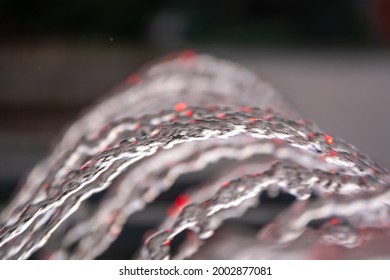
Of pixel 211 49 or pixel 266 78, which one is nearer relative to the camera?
pixel 266 78

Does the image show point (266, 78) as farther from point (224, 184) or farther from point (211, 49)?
point (224, 184)

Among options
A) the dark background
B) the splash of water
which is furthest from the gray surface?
the splash of water

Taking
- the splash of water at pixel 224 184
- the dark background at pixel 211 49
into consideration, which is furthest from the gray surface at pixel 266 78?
the splash of water at pixel 224 184

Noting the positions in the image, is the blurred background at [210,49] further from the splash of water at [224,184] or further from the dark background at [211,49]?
the splash of water at [224,184]

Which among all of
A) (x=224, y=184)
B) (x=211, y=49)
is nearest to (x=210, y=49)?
(x=211, y=49)

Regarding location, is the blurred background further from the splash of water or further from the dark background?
the splash of water

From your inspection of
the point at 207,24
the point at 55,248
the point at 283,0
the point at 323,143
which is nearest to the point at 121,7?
the point at 207,24

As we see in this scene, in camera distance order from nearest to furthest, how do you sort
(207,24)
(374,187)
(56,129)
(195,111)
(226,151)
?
(374,187) < (195,111) < (226,151) < (56,129) < (207,24)

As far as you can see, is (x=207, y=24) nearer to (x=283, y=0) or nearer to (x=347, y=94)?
(x=283, y=0)
